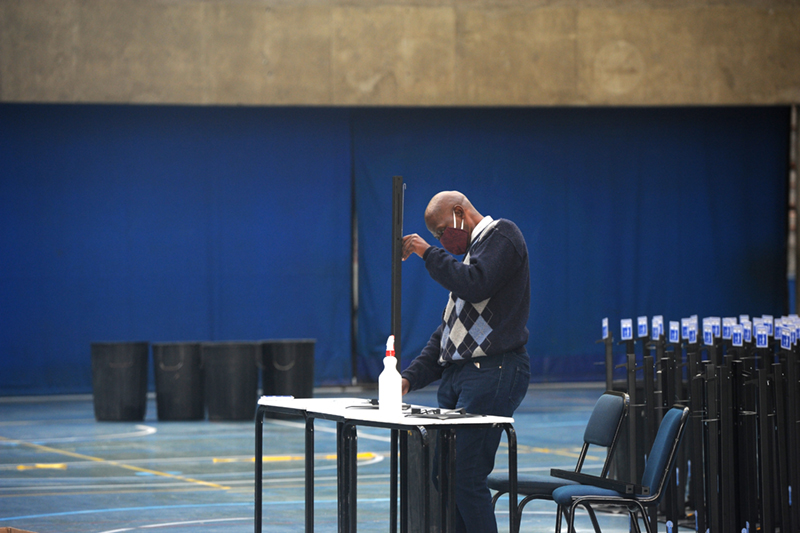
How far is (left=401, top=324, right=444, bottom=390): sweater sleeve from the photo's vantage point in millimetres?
5305

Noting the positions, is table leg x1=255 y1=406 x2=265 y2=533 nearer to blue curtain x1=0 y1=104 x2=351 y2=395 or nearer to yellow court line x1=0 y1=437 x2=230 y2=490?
yellow court line x1=0 y1=437 x2=230 y2=490

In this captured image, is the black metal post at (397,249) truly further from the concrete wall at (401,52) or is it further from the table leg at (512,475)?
the concrete wall at (401,52)

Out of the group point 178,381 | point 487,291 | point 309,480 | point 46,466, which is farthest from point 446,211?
point 178,381

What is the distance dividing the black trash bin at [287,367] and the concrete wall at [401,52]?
4664mm

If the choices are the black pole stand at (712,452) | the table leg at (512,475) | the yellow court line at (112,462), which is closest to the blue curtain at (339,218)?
the yellow court line at (112,462)

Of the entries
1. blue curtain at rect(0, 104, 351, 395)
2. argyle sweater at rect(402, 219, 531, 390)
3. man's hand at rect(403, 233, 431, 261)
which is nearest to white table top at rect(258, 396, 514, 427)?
argyle sweater at rect(402, 219, 531, 390)

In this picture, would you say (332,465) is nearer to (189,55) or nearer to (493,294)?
(493,294)

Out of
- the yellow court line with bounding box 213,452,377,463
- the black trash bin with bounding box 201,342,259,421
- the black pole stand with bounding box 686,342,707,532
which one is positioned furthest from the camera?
the black trash bin with bounding box 201,342,259,421

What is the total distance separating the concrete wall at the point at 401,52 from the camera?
16766mm

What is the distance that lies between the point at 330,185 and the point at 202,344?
496 centimetres

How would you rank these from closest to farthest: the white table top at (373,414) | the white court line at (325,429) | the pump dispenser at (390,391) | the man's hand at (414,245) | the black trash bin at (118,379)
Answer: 1. the white table top at (373,414)
2. the pump dispenser at (390,391)
3. the man's hand at (414,245)
4. the white court line at (325,429)
5. the black trash bin at (118,379)

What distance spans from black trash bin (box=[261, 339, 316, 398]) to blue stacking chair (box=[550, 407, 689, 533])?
31.4 feet

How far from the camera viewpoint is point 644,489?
482cm

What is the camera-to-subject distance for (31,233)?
17469mm
